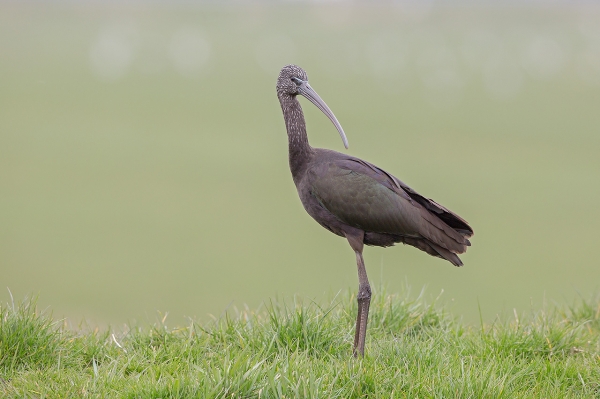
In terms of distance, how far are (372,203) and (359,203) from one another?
10cm

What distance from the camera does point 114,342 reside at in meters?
5.19

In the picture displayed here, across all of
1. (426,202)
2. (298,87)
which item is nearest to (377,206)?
A: (426,202)

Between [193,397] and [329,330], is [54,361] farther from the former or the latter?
[329,330]

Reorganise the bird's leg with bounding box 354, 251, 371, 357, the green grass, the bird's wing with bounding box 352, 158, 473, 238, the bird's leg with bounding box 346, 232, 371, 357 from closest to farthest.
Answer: the green grass
the bird's leg with bounding box 354, 251, 371, 357
the bird's leg with bounding box 346, 232, 371, 357
the bird's wing with bounding box 352, 158, 473, 238

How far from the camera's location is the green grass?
405 cm

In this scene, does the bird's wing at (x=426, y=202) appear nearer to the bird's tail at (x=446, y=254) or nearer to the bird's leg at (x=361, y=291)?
the bird's tail at (x=446, y=254)

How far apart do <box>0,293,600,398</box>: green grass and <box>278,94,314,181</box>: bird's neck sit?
105 cm

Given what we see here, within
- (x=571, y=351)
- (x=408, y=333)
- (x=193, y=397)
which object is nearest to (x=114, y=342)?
(x=193, y=397)

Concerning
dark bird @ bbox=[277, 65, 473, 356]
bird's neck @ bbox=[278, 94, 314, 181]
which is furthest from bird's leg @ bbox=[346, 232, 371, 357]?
bird's neck @ bbox=[278, 94, 314, 181]

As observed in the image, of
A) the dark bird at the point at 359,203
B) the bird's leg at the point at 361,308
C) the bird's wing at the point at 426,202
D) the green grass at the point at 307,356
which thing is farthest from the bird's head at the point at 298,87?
the green grass at the point at 307,356

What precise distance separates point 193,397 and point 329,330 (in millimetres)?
1495

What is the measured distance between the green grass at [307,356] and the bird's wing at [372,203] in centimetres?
77

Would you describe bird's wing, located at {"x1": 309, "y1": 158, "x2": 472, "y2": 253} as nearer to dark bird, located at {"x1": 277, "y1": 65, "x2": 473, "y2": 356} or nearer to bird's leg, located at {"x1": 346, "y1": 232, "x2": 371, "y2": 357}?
dark bird, located at {"x1": 277, "y1": 65, "x2": 473, "y2": 356}

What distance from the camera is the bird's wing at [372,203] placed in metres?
5.05
